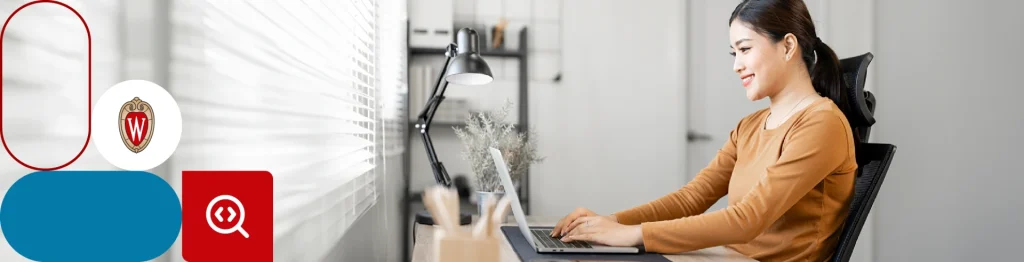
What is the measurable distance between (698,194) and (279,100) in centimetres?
117

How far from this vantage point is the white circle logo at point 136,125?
338 millimetres

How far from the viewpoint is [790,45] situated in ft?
4.40

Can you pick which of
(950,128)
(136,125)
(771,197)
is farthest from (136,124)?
(950,128)

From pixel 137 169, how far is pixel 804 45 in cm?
130

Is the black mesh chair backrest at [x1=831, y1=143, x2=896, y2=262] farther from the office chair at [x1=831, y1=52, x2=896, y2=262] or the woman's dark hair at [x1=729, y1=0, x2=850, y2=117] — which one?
the woman's dark hair at [x1=729, y1=0, x2=850, y2=117]

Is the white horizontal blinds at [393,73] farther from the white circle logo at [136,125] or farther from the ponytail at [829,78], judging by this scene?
the white circle logo at [136,125]

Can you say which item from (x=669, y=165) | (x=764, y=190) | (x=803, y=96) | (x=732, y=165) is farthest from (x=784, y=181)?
(x=669, y=165)

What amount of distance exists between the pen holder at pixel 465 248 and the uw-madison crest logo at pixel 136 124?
0.85 feet

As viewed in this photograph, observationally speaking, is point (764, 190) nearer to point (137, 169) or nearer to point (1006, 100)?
point (137, 169)

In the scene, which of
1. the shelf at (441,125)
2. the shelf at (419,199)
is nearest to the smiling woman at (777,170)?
the shelf at (419,199)

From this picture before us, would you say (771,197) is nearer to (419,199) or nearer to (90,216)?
(90,216)

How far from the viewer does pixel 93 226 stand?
34 centimetres

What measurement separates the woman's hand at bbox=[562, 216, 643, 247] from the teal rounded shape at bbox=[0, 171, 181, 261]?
842mm

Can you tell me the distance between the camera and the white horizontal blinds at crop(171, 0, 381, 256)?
1.47 ft
